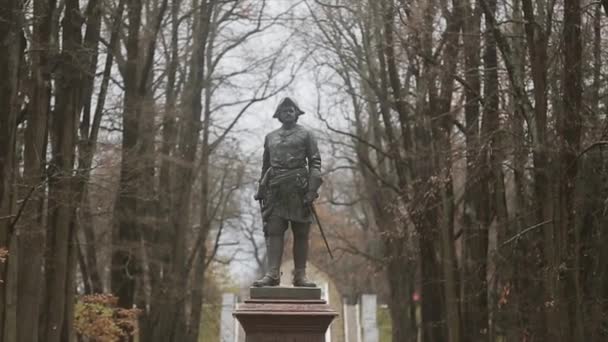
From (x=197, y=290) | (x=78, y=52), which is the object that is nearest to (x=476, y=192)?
(x=78, y=52)

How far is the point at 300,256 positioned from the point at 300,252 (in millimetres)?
58

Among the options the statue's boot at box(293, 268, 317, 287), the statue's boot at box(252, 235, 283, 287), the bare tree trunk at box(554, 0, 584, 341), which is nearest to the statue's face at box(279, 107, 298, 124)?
the statue's boot at box(252, 235, 283, 287)

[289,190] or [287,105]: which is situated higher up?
[287,105]

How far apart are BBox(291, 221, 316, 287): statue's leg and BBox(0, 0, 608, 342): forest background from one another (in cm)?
358

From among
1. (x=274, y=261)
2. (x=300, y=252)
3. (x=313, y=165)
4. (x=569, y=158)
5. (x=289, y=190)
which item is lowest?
(x=274, y=261)

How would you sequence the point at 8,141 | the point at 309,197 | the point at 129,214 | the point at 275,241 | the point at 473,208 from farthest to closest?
the point at 129,214 → the point at 473,208 → the point at 8,141 → the point at 275,241 → the point at 309,197

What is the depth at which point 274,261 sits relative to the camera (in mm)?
11953

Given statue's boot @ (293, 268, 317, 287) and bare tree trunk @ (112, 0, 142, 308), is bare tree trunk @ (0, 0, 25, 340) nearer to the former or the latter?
statue's boot @ (293, 268, 317, 287)

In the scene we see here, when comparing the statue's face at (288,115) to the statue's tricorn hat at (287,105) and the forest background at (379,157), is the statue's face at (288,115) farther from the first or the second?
the forest background at (379,157)

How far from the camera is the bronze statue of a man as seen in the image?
1195 centimetres

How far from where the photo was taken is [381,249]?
3638 centimetres

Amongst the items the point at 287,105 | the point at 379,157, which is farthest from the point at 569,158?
the point at 379,157

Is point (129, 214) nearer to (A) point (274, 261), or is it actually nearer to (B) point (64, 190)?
(B) point (64, 190)

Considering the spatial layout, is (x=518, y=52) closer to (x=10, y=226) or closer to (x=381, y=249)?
(x=10, y=226)
